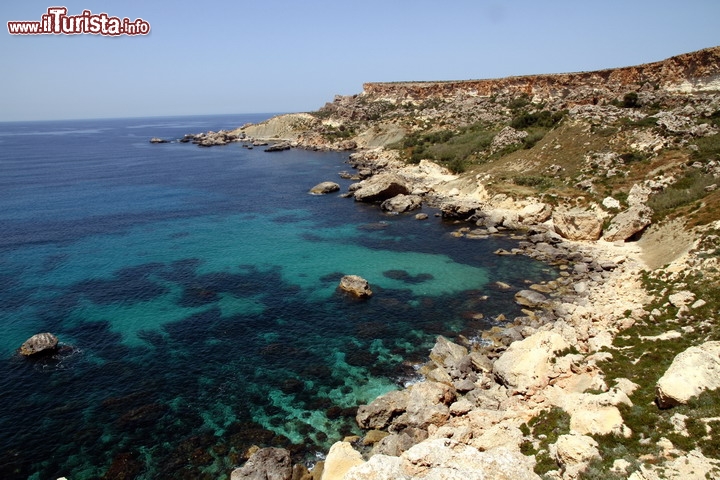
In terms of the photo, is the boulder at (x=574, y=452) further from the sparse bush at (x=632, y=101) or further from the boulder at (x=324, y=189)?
the sparse bush at (x=632, y=101)

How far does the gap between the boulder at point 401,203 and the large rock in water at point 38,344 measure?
54.5 metres

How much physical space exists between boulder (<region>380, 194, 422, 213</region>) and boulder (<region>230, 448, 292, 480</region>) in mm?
56697

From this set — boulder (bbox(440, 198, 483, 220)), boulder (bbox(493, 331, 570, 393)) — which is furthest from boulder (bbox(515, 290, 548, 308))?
boulder (bbox(440, 198, 483, 220))

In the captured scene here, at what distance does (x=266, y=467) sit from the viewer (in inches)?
904

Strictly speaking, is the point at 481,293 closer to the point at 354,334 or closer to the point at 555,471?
the point at 354,334

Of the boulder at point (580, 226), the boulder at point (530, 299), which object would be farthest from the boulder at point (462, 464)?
the boulder at point (580, 226)

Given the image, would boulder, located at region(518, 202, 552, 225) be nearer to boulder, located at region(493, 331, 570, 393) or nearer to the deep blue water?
the deep blue water

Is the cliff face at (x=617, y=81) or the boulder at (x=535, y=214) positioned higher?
the cliff face at (x=617, y=81)

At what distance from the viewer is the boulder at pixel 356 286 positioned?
145ft

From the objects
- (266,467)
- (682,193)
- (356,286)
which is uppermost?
(682,193)

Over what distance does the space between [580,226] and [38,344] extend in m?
59.7

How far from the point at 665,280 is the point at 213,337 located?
133 feet

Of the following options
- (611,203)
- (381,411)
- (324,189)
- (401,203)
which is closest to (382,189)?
(401,203)

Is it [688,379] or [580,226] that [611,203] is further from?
[688,379]
